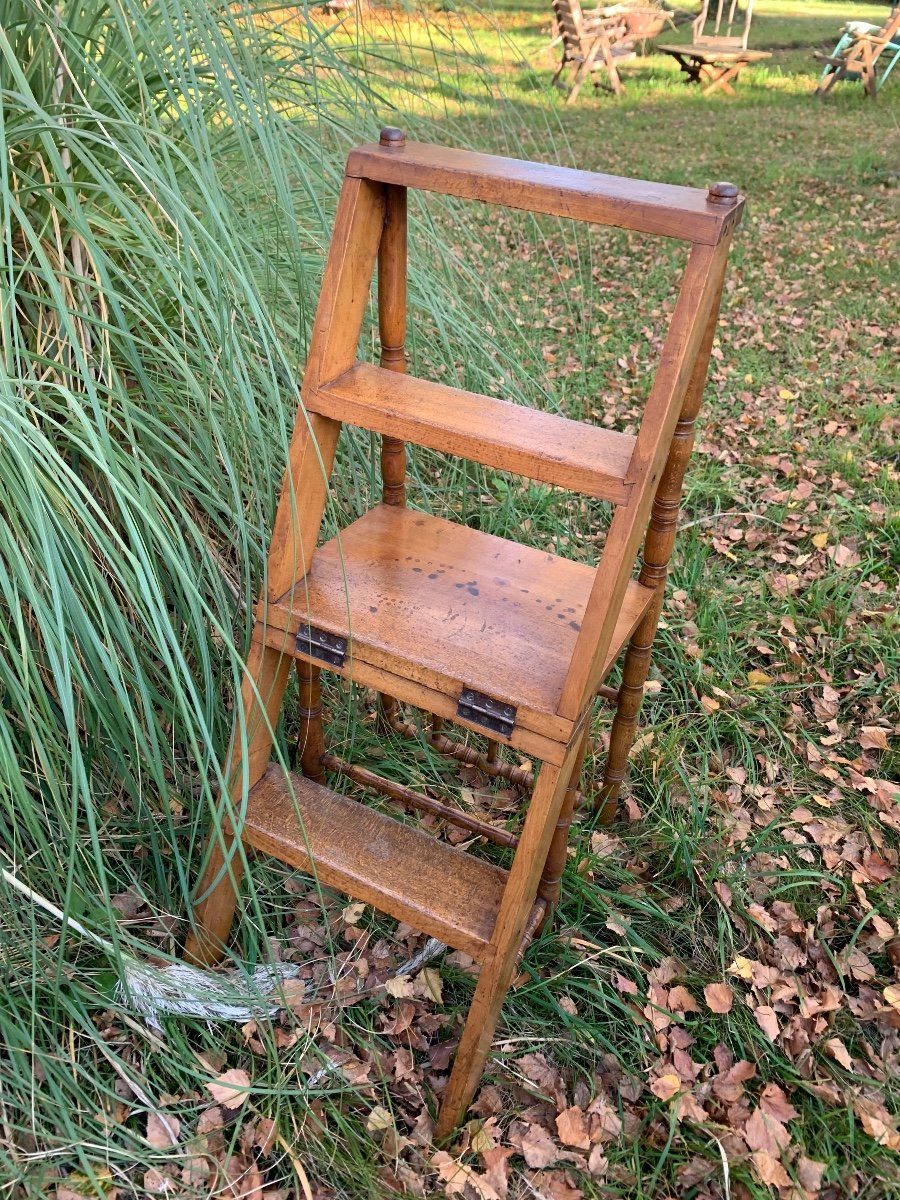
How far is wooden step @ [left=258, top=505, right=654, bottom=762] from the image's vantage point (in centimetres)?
134

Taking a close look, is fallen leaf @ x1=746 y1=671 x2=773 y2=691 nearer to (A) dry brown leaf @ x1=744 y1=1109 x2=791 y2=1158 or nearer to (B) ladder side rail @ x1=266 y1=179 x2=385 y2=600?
(A) dry brown leaf @ x1=744 y1=1109 x2=791 y2=1158

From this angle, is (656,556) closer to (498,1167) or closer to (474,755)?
(474,755)

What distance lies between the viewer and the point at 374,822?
1.65 m

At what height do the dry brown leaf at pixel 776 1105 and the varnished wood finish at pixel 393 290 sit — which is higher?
the varnished wood finish at pixel 393 290

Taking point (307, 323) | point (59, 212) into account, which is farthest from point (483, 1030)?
point (59, 212)

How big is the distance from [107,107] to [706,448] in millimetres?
2397

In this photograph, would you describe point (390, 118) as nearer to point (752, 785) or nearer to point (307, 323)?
point (307, 323)

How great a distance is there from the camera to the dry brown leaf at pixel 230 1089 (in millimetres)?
1537

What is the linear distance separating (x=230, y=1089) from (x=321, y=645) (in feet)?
2.55

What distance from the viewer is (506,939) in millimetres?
1411

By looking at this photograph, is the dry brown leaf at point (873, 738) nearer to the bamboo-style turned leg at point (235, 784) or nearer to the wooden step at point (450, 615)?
the wooden step at point (450, 615)

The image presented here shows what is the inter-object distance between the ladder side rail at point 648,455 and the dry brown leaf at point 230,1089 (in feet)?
2.87

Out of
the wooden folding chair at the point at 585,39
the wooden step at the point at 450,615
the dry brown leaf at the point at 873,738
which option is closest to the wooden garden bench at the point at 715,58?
the wooden folding chair at the point at 585,39

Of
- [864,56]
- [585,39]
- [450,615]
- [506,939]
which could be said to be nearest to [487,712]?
[450,615]
